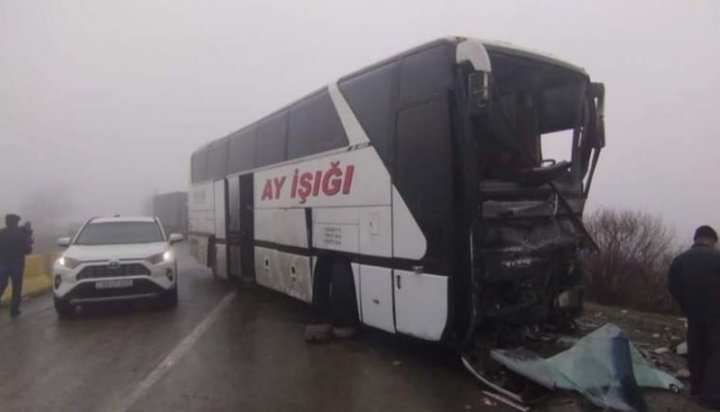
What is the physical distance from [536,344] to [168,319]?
617cm

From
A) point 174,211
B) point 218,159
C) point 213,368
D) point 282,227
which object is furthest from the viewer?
point 174,211

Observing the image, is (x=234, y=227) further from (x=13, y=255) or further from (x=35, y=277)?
(x=35, y=277)

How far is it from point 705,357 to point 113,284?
867 cm

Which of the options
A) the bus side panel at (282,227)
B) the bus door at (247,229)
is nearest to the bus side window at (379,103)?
the bus side panel at (282,227)

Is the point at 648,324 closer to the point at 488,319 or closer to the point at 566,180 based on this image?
the point at 566,180

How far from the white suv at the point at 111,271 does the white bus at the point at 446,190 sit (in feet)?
9.40

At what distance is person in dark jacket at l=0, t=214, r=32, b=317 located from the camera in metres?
9.80

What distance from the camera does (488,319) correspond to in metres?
5.57

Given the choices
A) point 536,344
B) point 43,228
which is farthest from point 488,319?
point 43,228

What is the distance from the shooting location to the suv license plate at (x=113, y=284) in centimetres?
912

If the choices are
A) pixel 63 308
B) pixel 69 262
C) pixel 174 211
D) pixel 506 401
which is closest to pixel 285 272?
pixel 69 262

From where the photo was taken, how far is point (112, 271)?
9.21 metres

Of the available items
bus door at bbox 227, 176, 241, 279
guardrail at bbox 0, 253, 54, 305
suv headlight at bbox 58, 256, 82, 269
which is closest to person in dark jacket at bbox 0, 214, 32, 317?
suv headlight at bbox 58, 256, 82, 269

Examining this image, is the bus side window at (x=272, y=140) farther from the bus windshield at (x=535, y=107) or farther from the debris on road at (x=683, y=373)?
the debris on road at (x=683, y=373)
